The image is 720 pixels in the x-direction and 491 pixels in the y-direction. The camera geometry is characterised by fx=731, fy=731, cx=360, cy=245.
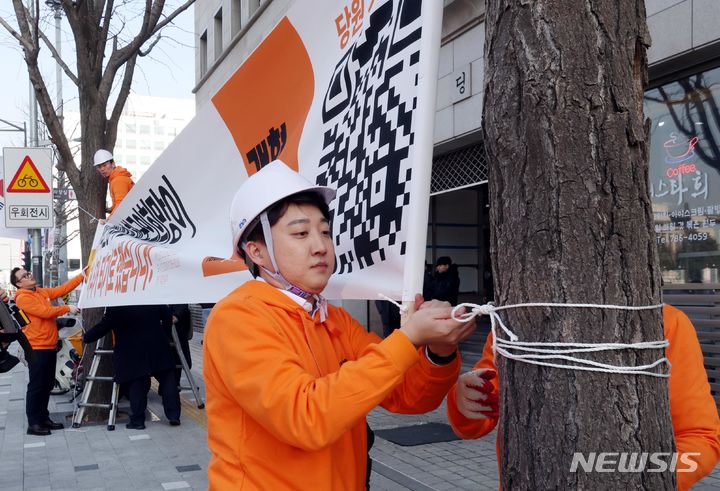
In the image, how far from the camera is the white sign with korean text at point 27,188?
31.8 ft

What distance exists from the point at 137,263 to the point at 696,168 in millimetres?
5801

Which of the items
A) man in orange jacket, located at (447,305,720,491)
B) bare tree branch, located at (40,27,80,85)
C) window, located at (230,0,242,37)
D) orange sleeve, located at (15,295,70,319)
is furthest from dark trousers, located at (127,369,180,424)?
window, located at (230,0,242,37)

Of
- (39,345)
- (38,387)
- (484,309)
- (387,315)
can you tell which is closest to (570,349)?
(484,309)

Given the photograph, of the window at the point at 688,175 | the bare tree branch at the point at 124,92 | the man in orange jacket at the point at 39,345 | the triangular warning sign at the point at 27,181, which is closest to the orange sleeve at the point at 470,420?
the window at the point at 688,175

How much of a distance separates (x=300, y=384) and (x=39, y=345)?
24.7 feet

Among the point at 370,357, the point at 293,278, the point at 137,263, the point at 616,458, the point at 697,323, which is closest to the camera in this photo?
the point at 616,458

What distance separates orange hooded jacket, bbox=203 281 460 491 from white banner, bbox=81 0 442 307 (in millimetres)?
228

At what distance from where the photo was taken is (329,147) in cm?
264

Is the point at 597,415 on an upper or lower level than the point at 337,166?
lower

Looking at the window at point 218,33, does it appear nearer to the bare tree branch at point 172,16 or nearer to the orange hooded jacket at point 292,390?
the bare tree branch at point 172,16

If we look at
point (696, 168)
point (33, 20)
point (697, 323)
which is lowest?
point (697, 323)

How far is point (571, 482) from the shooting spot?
171 cm

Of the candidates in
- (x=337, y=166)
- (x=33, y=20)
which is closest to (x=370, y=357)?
(x=337, y=166)

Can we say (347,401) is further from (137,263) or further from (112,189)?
(112,189)
